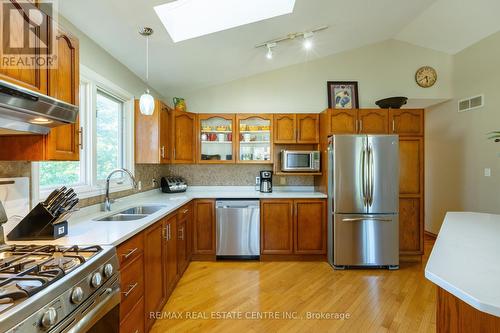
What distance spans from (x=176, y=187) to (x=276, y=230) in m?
1.60

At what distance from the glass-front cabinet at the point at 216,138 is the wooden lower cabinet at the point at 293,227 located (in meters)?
0.99

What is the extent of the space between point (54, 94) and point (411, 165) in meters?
3.80

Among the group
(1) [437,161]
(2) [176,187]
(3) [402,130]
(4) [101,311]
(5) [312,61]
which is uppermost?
(5) [312,61]

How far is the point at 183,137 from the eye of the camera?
3.60 meters

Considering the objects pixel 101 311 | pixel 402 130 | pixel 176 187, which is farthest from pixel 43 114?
pixel 402 130

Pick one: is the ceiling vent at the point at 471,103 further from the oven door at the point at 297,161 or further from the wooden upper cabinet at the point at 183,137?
the wooden upper cabinet at the point at 183,137

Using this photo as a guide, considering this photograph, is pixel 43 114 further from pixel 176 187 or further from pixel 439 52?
pixel 439 52

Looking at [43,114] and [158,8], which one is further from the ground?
[158,8]

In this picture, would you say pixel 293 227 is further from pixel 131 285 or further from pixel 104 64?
pixel 104 64

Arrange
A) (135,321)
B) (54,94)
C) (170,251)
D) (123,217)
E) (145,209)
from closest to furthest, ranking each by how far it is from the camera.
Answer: (54,94), (135,321), (123,217), (170,251), (145,209)

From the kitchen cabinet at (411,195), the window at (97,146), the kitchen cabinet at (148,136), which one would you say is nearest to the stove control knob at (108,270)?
the window at (97,146)

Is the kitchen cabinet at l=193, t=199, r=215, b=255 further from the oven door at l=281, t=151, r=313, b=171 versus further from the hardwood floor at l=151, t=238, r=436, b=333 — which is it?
A: the oven door at l=281, t=151, r=313, b=171

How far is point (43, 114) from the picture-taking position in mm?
1133

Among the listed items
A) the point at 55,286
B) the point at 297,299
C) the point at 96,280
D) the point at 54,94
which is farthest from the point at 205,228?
the point at 55,286
